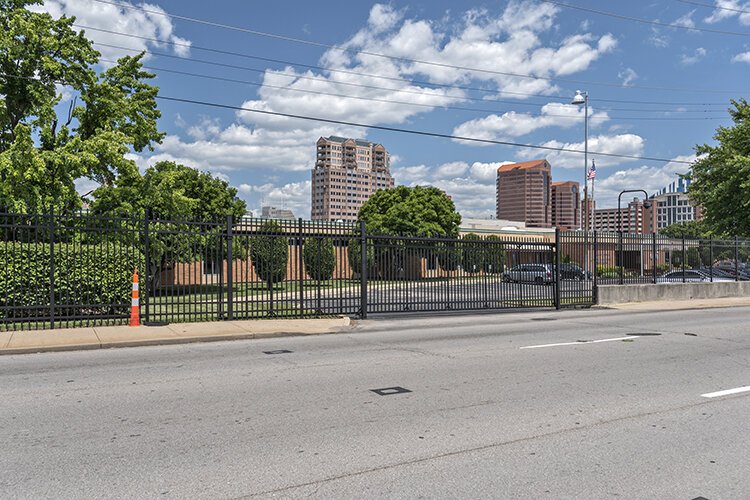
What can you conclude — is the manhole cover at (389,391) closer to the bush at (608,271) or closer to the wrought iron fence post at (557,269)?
the wrought iron fence post at (557,269)

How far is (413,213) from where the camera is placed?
47562mm

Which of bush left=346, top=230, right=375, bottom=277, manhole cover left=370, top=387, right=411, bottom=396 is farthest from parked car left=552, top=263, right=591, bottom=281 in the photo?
manhole cover left=370, top=387, right=411, bottom=396

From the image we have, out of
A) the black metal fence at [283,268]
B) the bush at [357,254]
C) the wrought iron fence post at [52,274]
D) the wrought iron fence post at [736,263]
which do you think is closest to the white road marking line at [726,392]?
the black metal fence at [283,268]

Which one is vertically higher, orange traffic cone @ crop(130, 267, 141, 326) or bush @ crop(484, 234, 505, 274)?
bush @ crop(484, 234, 505, 274)

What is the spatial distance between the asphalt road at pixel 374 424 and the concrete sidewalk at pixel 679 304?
11431 millimetres

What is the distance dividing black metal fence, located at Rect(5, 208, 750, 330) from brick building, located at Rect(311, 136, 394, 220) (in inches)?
5777

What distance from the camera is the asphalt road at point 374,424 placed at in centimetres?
433

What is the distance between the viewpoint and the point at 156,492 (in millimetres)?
4113

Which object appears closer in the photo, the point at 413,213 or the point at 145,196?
the point at 145,196

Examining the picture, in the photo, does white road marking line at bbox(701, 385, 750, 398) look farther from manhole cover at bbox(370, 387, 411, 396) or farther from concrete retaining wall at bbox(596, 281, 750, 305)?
concrete retaining wall at bbox(596, 281, 750, 305)

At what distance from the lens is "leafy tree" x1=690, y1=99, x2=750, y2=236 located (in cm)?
3572

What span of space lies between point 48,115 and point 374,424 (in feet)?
65.1

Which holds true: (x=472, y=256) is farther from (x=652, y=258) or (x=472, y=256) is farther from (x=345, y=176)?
(x=345, y=176)

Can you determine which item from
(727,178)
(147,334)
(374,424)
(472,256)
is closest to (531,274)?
(472,256)
